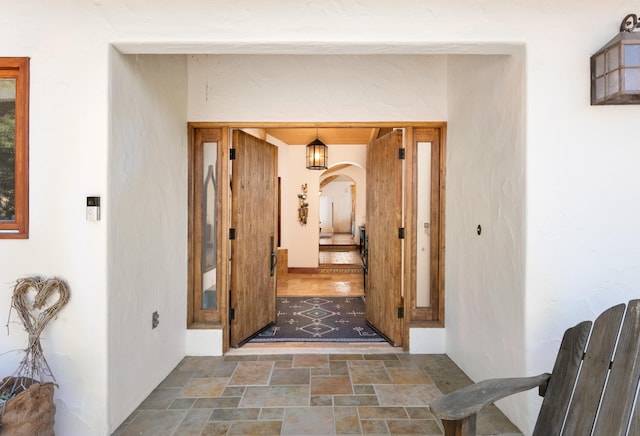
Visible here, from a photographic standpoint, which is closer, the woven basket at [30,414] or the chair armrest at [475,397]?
the chair armrest at [475,397]

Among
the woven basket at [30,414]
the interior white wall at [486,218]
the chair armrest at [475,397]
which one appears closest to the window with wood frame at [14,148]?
the woven basket at [30,414]

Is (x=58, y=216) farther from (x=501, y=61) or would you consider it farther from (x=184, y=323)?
(x=501, y=61)

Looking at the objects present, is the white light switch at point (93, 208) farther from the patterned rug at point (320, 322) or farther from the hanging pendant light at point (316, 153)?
the hanging pendant light at point (316, 153)

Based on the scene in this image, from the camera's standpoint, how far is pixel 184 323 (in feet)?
9.89

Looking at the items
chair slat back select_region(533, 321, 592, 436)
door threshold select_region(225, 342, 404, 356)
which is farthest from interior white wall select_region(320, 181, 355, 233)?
chair slat back select_region(533, 321, 592, 436)

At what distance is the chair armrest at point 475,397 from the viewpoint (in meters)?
1.18

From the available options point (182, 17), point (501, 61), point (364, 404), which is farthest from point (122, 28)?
point (364, 404)

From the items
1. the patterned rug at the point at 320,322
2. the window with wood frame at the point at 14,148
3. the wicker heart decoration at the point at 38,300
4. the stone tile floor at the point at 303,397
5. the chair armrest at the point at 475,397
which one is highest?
the window with wood frame at the point at 14,148

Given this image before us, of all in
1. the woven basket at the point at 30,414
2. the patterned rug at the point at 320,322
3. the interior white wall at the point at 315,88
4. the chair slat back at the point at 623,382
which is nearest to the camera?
the chair slat back at the point at 623,382

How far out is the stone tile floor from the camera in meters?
2.05

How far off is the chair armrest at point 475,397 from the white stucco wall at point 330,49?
0.64 meters

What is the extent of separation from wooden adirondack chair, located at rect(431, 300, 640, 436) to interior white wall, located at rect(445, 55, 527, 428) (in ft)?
1.86

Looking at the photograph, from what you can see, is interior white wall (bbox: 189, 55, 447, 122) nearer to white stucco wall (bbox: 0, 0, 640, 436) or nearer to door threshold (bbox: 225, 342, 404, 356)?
white stucco wall (bbox: 0, 0, 640, 436)

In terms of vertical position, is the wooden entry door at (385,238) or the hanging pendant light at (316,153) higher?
the hanging pendant light at (316,153)
